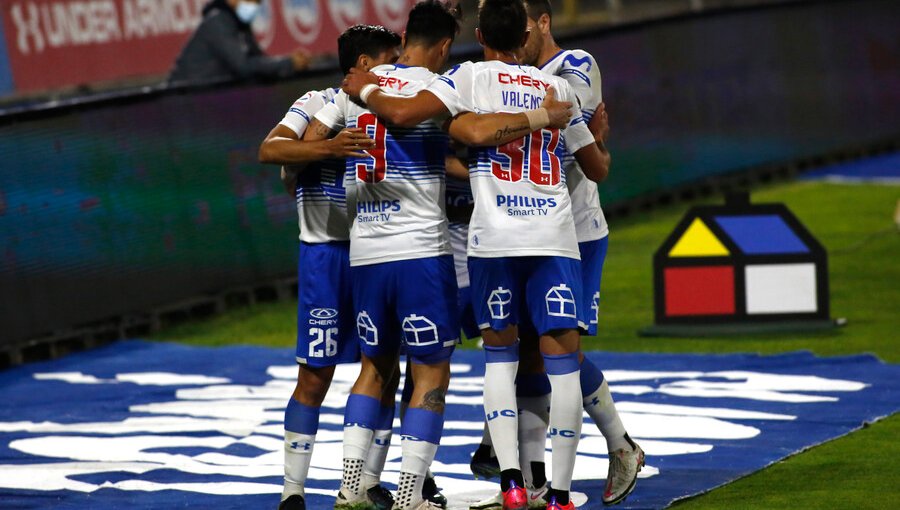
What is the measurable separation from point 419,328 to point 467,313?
0.81 m

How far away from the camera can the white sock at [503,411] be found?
21.9ft

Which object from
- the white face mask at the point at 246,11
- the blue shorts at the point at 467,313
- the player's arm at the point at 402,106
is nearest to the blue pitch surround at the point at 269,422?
the blue shorts at the point at 467,313

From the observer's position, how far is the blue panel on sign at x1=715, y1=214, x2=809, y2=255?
11125mm

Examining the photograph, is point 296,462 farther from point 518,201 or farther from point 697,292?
point 697,292

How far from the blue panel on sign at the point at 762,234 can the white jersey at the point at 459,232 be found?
4126 millimetres

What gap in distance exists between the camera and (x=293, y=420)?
694cm

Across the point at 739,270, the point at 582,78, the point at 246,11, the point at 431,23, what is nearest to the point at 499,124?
the point at 431,23

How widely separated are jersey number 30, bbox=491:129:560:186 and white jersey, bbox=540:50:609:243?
462mm

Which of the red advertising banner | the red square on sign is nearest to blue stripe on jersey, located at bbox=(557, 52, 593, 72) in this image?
the red square on sign

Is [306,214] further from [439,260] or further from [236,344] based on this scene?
[236,344]

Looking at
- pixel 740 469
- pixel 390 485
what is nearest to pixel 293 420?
pixel 390 485

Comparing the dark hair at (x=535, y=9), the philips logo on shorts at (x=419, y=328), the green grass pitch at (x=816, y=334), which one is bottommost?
the green grass pitch at (x=816, y=334)

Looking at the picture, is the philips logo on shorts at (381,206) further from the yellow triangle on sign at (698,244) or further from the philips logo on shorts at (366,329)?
the yellow triangle on sign at (698,244)

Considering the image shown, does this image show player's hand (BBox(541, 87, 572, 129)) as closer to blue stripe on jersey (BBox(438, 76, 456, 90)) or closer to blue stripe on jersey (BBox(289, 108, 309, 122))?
blue stripe on jersey (BBox(438, 76, 456, 90))
